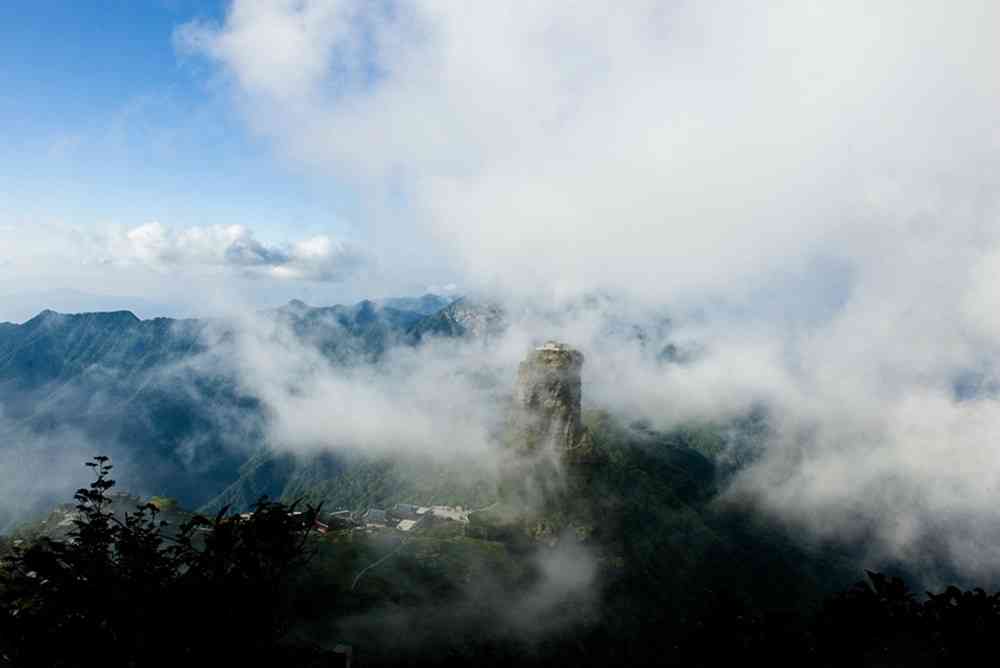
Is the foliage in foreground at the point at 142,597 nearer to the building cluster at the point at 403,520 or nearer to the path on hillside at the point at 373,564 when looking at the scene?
the path on hillside at the point at 373,564

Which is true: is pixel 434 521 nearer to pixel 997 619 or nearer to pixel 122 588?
pixel 997 619

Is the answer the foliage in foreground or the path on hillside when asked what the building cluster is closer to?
the path on hillside

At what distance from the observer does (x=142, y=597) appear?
21062 millimetres

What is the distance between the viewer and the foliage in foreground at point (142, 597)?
20.0 metres

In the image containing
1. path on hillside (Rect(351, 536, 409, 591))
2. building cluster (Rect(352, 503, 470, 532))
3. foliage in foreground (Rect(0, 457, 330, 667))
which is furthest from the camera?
building cluster (Rect(352, 503, 470, 532))

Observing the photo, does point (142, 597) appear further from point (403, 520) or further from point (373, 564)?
point (403, 520)

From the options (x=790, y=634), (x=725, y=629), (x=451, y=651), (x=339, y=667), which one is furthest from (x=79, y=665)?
(x=451, y=651)

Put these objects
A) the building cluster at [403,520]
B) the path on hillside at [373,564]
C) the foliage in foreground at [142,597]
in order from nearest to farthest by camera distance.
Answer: the foliage in foreground at [142,597], the path on hillside at [373,564], the building cluster at [403,520]

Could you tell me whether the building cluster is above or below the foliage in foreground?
below

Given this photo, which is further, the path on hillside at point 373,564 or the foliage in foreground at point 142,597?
the path on hillside at point 373,564

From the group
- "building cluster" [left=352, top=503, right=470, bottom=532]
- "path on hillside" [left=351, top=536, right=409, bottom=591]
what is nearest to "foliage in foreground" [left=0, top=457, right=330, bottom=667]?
"path on hillside" [left=351, top=536, right=409, bottom=591]

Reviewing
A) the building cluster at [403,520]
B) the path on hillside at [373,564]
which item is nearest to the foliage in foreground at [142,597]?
the path on hillside at [373,564]

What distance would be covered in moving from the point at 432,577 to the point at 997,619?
101m

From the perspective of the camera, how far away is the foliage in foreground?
65.6 feet
